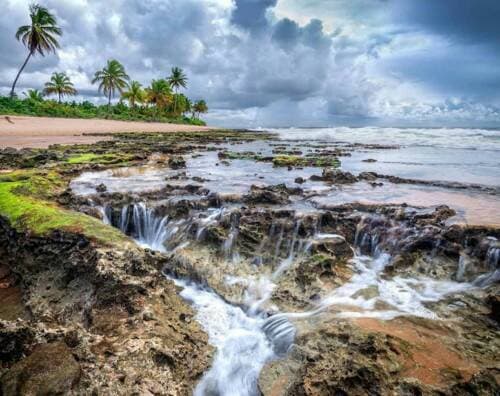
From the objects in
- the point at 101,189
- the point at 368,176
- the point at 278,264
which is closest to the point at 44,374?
the point at 278,264

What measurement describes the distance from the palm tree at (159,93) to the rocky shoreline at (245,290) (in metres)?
Result: 75.5

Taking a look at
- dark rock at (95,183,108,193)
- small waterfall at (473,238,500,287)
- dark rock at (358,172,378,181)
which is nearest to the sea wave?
dark rock at (358,172,378,181)

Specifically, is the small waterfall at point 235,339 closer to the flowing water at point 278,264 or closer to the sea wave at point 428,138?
the flowing water at point 278,264

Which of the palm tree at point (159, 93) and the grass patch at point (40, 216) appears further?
the palm tree at point (159, 93)

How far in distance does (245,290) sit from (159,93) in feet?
269

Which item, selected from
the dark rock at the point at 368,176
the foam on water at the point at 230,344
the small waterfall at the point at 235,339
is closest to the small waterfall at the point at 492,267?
the small waterfall at the point at 235,339

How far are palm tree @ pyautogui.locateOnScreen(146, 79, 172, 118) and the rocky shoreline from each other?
7545 cm

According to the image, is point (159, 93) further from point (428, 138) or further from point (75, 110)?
point (428, 138)

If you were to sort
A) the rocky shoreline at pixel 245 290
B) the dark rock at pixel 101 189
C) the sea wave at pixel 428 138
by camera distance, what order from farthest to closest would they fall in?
1. the sea wave at pixel 428 138
2. the dark rock at pixel 101 189
3. the rocky shoreline at pixel 245 290

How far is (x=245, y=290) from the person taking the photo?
619 cm

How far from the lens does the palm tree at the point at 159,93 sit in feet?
264

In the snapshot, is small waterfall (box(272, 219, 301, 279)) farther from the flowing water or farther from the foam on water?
the foam on water

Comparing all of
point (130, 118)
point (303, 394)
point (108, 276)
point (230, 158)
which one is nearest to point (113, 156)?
point (230, 158)

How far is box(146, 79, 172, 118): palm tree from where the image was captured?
80.6 m
